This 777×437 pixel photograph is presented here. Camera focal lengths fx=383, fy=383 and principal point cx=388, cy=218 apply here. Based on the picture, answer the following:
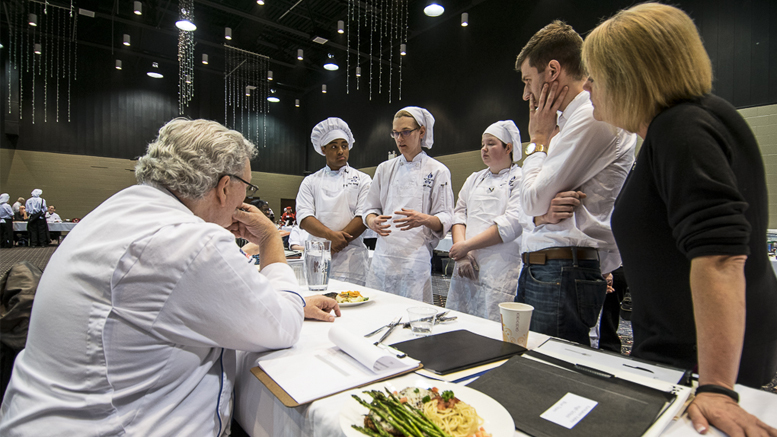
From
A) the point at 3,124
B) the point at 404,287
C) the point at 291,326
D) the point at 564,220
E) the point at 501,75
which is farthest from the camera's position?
the point at 3,124

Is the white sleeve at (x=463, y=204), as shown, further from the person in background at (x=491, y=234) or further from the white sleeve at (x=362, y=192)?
the white sleeve at (x=362, y=192)

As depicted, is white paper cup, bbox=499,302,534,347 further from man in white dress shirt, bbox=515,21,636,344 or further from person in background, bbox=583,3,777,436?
man in white dress shirt, bbox=515,21,636,344

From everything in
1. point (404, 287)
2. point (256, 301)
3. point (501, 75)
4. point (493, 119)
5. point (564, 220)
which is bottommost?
point (404, 287)

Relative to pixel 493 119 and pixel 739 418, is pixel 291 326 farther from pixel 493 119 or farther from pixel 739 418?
pixel 493 119

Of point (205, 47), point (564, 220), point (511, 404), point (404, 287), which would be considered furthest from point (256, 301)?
point (205, 47)

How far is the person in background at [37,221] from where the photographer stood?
10.3 metres

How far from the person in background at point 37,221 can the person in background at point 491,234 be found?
1259 centimetres

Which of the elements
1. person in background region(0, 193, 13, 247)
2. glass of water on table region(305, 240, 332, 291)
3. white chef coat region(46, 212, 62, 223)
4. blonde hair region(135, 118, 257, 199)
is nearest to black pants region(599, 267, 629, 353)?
glass of water on table region(305, 240, 332, 291)

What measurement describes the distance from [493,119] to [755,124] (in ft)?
12.9

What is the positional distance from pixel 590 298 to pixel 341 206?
6.11ft

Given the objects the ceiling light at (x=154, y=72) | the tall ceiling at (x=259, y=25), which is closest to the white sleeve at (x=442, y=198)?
the tall ceiling at (x=259, y=25)

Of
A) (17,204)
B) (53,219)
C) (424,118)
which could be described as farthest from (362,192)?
(17,204)

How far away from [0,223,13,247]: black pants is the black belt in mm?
13567

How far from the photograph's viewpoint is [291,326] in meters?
0.92
